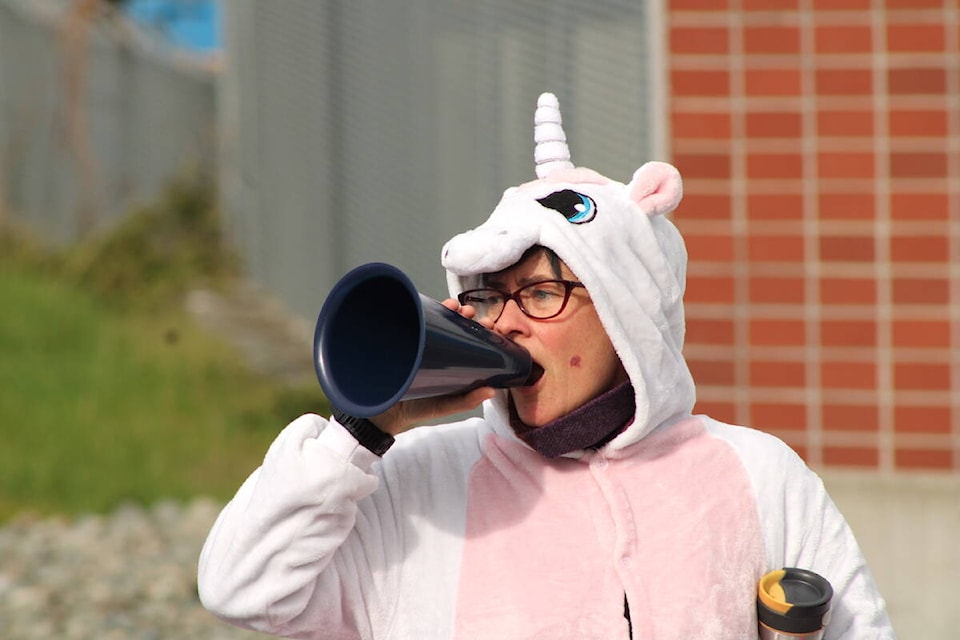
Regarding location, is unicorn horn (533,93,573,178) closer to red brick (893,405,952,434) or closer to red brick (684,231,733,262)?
red brick (684,231,733,262)

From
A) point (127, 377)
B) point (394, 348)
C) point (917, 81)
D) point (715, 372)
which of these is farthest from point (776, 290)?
point (127, 377)

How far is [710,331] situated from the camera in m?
6.51

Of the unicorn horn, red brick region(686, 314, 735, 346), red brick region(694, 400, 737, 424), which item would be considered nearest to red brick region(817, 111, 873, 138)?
red brick region(686, 314, 735, 346)

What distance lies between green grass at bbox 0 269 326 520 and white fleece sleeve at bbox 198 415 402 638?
5.34 m

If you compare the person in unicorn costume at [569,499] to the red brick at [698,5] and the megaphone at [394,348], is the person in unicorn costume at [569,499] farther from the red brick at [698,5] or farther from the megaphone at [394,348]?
the red brick at [698,5]

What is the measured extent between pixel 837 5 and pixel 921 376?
1430 mm

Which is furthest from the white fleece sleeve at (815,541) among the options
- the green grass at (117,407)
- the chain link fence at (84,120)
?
the chain link fence at (84,120)

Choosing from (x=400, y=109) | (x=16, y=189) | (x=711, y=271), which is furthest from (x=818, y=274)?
(x=16, y=189)

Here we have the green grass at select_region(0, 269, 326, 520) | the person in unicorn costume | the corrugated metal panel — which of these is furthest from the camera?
the green grass at select_region(0, 269, 326, 520)

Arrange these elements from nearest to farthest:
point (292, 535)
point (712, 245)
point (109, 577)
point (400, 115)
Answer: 1. point (292, 535)
2. point (712, 245)
3. point (109, 577)
4. point (400, 115)

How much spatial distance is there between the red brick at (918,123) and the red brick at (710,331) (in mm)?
958

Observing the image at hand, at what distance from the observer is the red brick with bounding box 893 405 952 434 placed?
638 centimetres

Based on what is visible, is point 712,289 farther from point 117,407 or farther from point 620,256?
point 117,407

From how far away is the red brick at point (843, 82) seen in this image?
641cm
